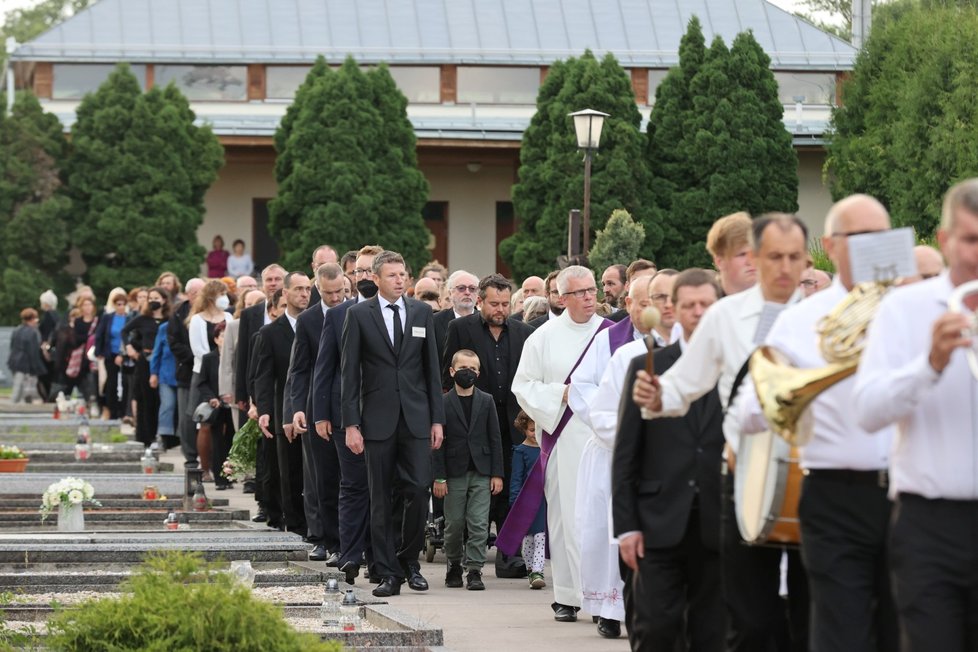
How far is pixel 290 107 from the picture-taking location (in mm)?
43500

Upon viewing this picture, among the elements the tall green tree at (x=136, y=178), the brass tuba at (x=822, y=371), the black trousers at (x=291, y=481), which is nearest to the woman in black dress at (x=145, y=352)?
the black trousers at (x=291, y=481)

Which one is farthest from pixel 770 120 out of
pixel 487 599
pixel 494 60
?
pixel 487 599

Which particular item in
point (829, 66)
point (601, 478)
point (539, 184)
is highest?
point (829, 66)

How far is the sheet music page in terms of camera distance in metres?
5.70

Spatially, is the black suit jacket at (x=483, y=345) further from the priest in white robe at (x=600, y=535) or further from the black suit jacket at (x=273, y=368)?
the priest in white robe at (x=600, y=535)

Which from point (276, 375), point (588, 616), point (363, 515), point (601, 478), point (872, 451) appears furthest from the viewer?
point (276, 375)

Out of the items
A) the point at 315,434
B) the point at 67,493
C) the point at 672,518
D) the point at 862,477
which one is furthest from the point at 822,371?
the point at 67,493

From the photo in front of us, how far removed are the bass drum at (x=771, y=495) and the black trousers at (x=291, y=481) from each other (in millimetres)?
8837

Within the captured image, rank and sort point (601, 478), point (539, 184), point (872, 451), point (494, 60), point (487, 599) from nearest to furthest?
1. point (872, 451)
2. point (601, 478)
3. point (487, 599)
4. point (539, 184)
5. point (494, 60)

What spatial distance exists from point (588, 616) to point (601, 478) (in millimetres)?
1399

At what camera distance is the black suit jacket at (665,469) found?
7.39 metres

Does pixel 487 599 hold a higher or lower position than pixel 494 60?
lower

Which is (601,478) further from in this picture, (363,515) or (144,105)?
(144,105)

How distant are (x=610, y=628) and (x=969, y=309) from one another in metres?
5.50
